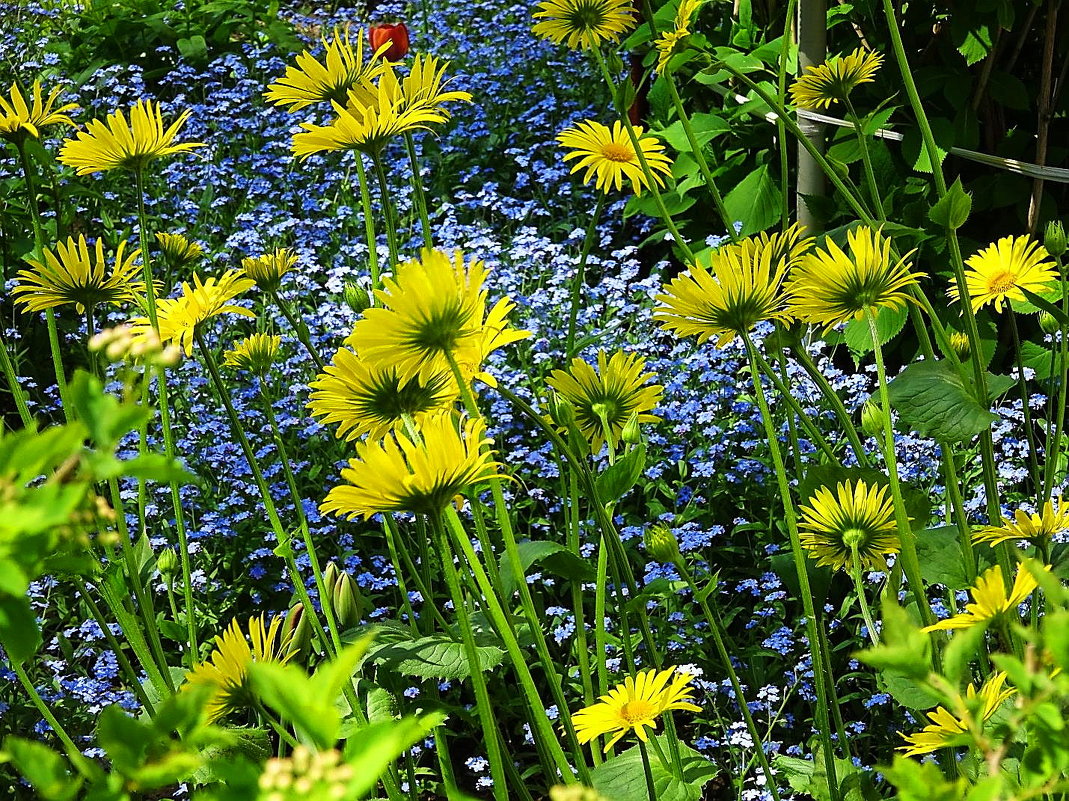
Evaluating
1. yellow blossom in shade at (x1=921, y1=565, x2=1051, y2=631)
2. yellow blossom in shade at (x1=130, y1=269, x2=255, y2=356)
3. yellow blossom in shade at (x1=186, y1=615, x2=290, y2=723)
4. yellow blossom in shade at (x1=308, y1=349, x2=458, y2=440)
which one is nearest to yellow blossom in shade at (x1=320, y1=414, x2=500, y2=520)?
yellow blossom in shade at (x1=308, y1=349, x2=458, y2=440)

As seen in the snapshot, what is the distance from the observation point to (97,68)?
377 centimetres

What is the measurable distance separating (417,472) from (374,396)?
0.54ft

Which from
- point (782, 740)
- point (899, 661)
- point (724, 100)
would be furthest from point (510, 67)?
point (899, 661)

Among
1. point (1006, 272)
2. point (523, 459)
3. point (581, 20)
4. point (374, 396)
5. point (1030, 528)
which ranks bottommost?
point (1030, 528)

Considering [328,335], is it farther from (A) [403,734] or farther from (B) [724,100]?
(A) [403,734]

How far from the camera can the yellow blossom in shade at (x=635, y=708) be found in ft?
3.09

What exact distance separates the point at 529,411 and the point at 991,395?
18.2 inches

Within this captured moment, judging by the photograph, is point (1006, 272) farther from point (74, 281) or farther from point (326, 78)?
point (74, 281)

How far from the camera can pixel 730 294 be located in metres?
0.95

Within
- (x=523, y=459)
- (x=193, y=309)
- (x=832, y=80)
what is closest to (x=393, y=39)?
(x=523, y=459)

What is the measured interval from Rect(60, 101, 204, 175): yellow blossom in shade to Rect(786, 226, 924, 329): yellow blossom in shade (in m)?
0.64

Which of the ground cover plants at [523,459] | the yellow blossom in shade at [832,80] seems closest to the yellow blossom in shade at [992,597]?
the ground cover plants at [523,459]

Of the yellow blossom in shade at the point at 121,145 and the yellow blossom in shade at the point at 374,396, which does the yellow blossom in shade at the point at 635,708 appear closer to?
the yellow blossom in shade at the point at 374,396

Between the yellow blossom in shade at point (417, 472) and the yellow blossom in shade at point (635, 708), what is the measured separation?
302mm
